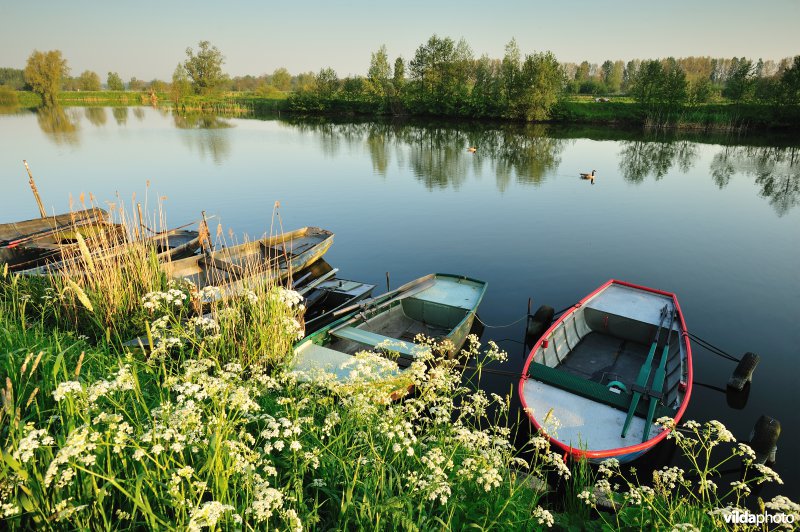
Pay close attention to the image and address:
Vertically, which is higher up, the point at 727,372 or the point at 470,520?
the point at 470,520

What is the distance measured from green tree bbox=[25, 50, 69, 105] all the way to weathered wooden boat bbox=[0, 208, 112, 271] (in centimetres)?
10208

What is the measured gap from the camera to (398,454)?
4582 mm

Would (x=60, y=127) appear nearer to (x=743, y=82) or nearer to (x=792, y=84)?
(x=743, y=82)

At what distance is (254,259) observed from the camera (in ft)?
46.3

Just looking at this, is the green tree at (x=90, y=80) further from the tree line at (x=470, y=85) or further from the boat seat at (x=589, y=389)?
the boat seat at (x=589, y=389)

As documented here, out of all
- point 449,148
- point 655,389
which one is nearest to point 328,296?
point 655,389

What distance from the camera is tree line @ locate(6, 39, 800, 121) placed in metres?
58.3

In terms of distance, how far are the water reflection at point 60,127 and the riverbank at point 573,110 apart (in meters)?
27.0

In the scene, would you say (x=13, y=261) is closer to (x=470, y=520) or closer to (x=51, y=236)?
(x=51, y=236)

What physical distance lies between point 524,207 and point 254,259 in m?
18.3

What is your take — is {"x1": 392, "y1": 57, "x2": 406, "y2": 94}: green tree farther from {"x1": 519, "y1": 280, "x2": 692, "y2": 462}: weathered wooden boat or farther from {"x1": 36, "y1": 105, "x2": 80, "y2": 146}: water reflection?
{"x1": 519, "y1": 280, "x2": 692, "y2": 462}: weathered wooden boat

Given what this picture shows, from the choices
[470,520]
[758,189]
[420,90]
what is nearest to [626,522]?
[470,520]

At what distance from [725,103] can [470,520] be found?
257 feet

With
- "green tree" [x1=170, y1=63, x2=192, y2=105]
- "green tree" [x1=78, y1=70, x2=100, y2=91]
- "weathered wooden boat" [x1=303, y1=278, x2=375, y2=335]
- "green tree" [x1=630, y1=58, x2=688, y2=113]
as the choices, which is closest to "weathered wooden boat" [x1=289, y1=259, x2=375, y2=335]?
"weathered wooden boat" [x1=303, y1=278, x2=375, y2=335]
